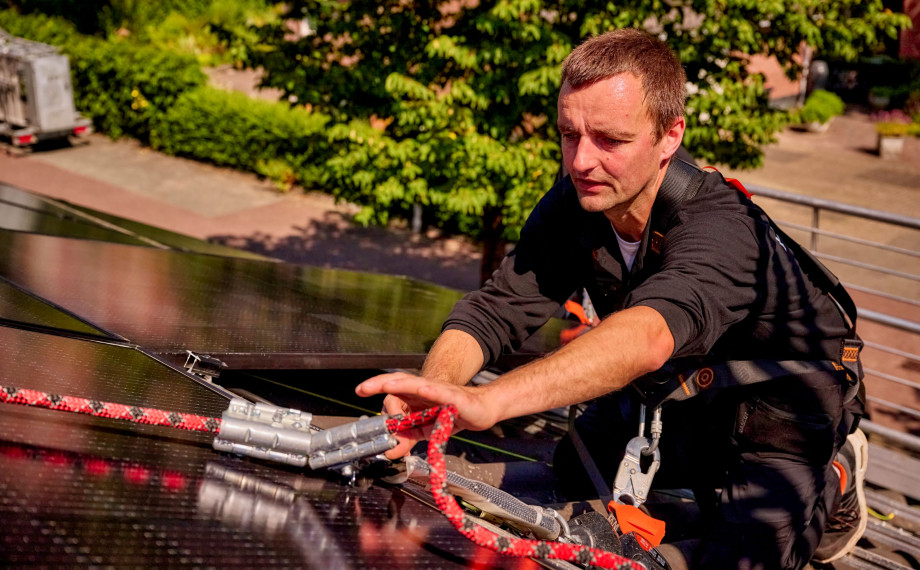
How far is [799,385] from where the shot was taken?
7.60 ft

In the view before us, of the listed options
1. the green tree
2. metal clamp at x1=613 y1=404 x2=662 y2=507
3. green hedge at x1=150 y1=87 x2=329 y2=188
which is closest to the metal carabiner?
metal clamp at x1=613 y1=404 x2=662 y2=507

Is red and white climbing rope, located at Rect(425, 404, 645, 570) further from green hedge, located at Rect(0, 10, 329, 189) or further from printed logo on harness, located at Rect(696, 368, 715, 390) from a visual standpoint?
green hedge, located at Rect(0, 10, 329, 189)

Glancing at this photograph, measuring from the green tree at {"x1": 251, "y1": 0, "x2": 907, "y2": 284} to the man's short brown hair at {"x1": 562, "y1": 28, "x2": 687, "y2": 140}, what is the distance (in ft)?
8.72

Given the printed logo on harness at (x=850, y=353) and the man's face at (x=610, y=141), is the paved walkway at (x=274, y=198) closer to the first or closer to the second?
the printed logo on harness at (x=850, y=353)

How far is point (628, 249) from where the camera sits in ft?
7.95

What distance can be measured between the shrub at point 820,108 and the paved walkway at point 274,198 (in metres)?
2.19

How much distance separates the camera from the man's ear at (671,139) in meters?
2.17

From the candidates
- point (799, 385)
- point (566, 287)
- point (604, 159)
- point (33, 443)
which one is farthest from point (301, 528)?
point (799, 385)

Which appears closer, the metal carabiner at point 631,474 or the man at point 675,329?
the man at point 675,329

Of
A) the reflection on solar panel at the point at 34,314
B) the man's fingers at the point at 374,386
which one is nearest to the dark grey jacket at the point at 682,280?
the man's fingers at the point at 374,386

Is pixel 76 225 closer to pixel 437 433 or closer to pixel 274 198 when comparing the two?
pixel 437 433

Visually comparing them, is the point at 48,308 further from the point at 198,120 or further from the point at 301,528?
the point at 198,120

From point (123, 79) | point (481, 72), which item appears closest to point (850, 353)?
point (481, 72)

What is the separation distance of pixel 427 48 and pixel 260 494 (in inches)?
150
